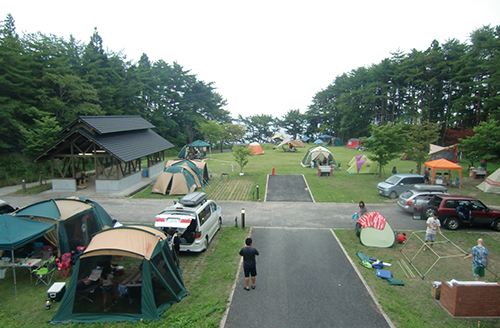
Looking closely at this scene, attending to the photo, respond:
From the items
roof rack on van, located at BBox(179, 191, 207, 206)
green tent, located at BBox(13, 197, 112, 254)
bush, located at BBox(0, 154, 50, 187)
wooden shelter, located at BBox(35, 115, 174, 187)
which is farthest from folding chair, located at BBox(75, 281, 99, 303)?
bush, located at BBox(0, 154, 50, 187)

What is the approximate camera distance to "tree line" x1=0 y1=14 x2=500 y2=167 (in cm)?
2450

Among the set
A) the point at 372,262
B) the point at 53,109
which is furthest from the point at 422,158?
the point at 53,109

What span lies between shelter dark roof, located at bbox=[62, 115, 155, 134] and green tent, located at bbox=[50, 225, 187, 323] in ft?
41.5

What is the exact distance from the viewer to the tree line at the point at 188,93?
24.5m

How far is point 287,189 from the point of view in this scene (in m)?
19.1

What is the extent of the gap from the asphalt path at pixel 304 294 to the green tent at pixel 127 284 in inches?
65.8

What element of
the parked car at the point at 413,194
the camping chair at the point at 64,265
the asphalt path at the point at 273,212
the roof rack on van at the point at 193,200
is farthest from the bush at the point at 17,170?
the parked car at the point at 413,194

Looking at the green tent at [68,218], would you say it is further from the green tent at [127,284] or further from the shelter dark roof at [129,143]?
the shelter dark roof at [129,143]

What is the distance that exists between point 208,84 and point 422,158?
130 ft

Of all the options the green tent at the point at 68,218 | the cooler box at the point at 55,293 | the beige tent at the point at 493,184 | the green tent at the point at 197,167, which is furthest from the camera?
the green tent at the point at 197,167

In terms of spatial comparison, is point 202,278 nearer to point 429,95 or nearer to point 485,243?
point 485,243

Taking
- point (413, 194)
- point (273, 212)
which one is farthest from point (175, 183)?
point (413, 194)

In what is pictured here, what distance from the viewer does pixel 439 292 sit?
6648 millimetres

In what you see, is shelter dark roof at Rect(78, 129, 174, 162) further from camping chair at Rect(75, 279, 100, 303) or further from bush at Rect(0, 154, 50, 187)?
camping chair at Rect(75, 279, 100, 303)
